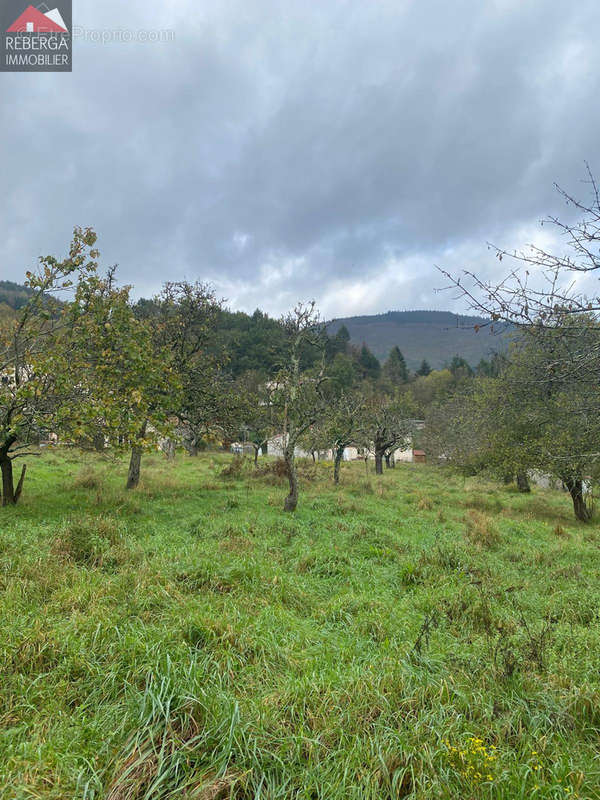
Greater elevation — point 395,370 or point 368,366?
point 368,366

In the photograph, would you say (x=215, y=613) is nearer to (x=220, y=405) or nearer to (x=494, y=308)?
(x=494, y=308)

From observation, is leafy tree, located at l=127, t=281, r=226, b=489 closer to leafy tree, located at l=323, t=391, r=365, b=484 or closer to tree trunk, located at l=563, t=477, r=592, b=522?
leafy tree, located at l=323, t=391, r=365, b=484

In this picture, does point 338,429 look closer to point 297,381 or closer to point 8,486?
point 297,381

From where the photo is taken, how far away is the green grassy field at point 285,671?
2629 mm

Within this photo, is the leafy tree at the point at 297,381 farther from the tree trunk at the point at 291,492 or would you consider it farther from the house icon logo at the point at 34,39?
the house icon logo at the point at 34,39

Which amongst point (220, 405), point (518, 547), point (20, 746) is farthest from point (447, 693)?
point (220, 405)

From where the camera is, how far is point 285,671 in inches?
149

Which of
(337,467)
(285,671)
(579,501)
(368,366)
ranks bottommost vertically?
(579,501)

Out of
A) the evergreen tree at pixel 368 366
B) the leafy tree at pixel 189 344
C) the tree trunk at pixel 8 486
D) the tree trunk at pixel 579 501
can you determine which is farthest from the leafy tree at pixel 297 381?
the evergreen tree at pixel 368 366

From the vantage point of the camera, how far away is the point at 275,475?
64.4 feet

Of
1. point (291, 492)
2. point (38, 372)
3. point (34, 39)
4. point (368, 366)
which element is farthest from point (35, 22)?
point (368, 366)

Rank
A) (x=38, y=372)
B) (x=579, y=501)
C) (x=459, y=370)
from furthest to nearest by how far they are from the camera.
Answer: (x=459, y=370) < (x=579, y=501) < (x=38, y=372)

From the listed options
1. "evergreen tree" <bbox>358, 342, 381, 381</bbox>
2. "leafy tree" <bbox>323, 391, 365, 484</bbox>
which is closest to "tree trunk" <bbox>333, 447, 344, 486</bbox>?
"leafy tree" <bbox>323, 391, 365, 484</bbox>

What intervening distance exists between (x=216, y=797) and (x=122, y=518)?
27.1 ft
